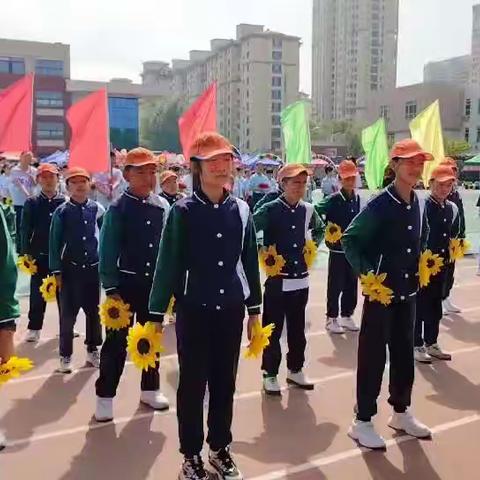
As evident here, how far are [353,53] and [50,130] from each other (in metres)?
80.7

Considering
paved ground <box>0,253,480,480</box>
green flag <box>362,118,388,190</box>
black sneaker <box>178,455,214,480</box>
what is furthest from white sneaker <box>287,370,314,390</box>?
green flag <box>362,118,388,190</box>

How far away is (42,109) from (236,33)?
179 feet

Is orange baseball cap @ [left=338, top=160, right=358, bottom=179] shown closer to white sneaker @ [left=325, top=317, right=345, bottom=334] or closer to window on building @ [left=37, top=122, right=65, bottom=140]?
white sneaker @ [left=325, top=317, right=345, bottom=334]

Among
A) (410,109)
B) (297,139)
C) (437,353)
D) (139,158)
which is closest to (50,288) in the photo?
(139,158)

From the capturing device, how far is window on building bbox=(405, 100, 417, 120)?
2889 inches

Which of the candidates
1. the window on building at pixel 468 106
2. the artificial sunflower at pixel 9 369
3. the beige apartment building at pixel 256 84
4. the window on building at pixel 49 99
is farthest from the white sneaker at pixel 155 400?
the beige apartment building at pixel 256 84

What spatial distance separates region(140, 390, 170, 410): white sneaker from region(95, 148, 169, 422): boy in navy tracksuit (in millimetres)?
342

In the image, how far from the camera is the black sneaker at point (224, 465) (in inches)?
142

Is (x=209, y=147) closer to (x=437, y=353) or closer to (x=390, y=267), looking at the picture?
(x=390, y=267)

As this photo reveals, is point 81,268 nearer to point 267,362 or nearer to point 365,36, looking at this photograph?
point 267,362

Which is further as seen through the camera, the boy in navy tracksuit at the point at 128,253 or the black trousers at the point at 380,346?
the boy in navy tracksuit at the point at 128,253

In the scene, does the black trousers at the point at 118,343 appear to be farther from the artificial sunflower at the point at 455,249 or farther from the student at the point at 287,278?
the artificial sunflower at the point at 455,249

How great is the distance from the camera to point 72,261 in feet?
18.3

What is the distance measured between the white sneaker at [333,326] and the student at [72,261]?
278cm
